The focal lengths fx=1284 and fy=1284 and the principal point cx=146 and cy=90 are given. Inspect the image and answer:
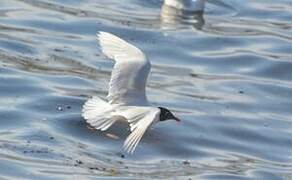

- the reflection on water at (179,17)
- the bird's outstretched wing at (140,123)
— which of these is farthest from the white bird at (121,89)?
the reflection on water at (179,17)

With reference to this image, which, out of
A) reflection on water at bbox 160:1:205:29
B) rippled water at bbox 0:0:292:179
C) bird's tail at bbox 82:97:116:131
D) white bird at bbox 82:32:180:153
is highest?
white bird at bbox 82:32:180:153

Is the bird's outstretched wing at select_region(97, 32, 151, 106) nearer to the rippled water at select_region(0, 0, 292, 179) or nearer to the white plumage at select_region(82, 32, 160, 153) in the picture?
the white plumage at select_region(82, 32, 160, 153)

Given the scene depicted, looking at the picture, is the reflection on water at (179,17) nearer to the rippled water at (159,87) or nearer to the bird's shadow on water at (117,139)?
the rippled water at (159,87)

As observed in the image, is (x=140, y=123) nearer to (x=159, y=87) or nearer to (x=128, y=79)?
(x=128, y=79)

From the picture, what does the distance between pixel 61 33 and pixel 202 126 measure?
356cm

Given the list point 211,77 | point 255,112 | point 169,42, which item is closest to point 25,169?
point 255,112

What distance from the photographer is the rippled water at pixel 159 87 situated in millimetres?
→ 10930

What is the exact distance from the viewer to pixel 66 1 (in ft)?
55.5

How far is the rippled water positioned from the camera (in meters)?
10.9

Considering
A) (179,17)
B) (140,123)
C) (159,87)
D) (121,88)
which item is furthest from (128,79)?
(179,17)

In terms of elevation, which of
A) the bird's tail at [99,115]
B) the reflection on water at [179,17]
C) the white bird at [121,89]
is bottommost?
the reflection on water at [179,17]

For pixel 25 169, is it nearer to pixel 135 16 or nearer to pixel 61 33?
pixel 61 33

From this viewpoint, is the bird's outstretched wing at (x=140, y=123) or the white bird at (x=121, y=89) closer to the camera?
the bird's outstretched wing at (x=140, y=123)

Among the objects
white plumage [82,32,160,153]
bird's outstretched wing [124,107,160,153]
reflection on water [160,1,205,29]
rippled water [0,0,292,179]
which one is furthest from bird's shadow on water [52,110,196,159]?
reflection on water [160,1,205,29]
